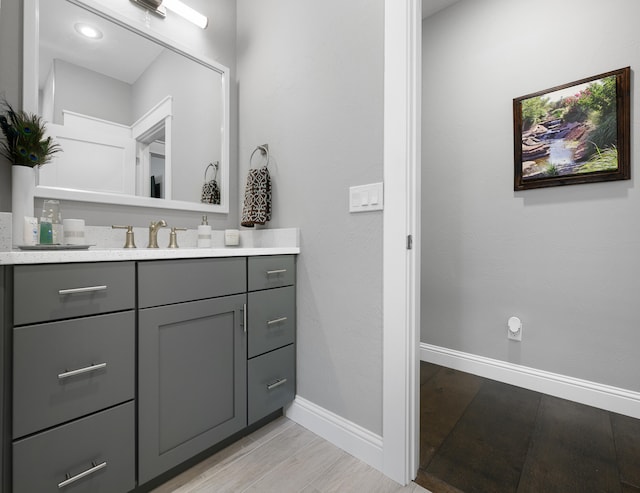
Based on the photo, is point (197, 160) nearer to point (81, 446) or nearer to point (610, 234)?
point (81, 446)

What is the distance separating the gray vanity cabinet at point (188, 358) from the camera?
1023mm

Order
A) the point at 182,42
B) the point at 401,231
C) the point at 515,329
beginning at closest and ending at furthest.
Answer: the point at 401,231, the point at 182,42, the point at 515,329

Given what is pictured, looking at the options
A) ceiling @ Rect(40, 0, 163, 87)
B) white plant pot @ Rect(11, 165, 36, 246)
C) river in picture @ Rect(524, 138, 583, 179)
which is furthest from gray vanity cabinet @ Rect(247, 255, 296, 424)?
river in picture @ Rect(524, 138, 583, 179)

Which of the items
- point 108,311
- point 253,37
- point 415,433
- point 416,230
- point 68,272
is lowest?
point 415,433

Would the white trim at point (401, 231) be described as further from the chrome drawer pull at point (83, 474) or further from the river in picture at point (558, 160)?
the river in picture at point (558, 160)

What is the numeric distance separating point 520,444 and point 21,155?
232 centimetres

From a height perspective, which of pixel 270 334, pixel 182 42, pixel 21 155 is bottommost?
pixel 270 334

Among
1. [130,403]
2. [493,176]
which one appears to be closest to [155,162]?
Result: [130,403]

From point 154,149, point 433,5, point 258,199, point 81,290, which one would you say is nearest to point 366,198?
point 258,199

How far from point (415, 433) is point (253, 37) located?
7.16ft

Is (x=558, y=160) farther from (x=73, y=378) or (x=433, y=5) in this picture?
(x=73, y=378)

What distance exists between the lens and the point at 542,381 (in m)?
1.81

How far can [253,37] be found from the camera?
1.81 metres

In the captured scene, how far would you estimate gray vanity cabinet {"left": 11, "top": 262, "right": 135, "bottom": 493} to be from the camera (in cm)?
80
